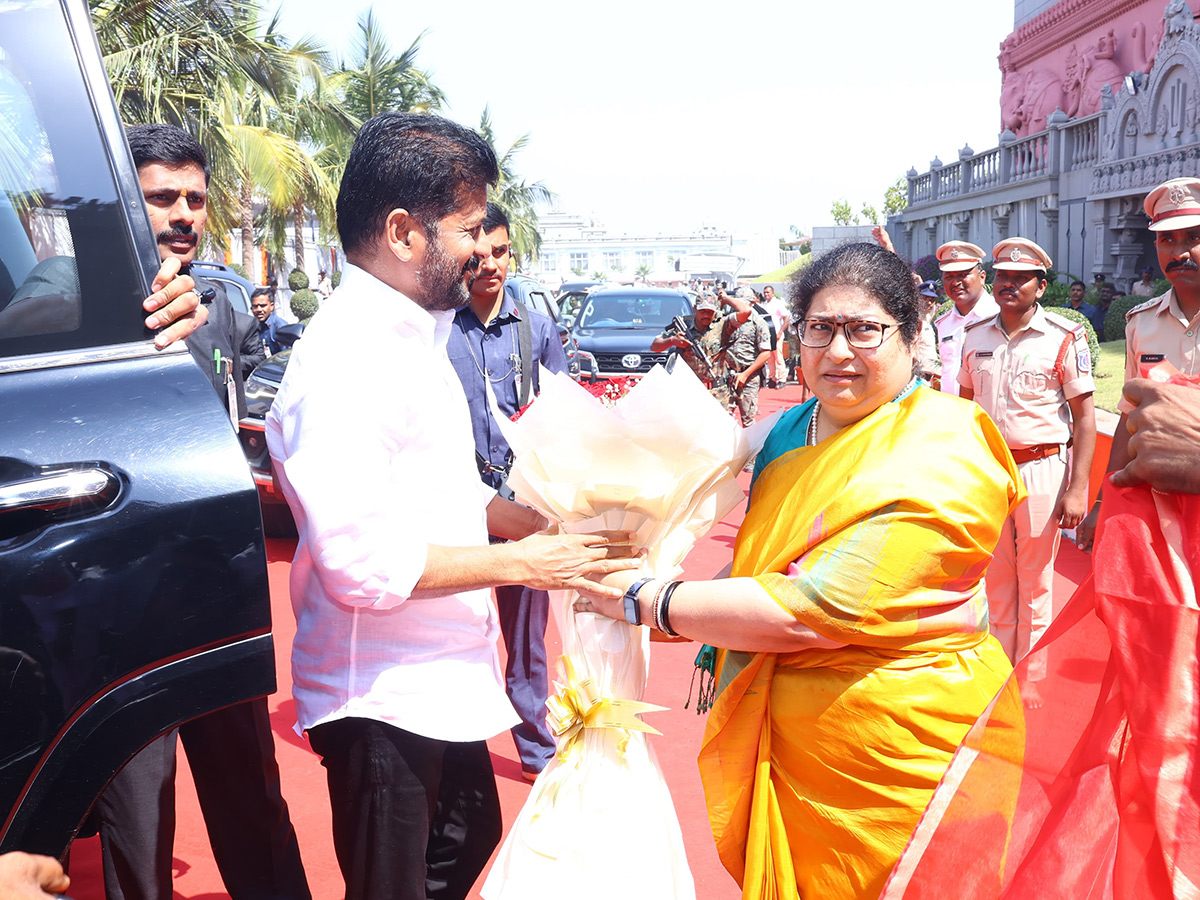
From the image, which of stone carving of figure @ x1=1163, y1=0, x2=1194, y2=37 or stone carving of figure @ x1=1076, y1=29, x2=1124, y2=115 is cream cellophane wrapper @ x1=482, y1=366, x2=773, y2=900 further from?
stone carving of figure @ x1=1076, y1=29, x2=1124, y2=115

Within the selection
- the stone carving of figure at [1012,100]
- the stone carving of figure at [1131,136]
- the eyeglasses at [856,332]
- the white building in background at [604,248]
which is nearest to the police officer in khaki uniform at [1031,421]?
the eyeglasses at [856,332]

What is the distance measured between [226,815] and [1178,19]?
17979 millimetres

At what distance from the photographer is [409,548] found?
173 centimetres

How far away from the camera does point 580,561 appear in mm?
1929

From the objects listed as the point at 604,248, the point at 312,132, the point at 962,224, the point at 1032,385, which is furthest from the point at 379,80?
the point at 604,248

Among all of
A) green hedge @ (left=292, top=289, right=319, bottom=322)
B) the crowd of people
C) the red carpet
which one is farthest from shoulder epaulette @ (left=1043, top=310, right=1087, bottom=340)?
green hedge @ (left=292, top=289, right=319, bottom=322)

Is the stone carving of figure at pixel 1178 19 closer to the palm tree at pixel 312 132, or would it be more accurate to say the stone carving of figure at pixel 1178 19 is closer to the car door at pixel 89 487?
the palm tree at pixel 312 132

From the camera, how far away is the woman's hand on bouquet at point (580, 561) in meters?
1.88

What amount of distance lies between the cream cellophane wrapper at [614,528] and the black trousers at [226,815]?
2.10 ft

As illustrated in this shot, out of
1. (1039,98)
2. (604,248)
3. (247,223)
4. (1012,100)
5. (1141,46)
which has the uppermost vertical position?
(1141,46)

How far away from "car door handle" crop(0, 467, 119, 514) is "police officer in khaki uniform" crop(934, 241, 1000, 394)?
5.18 m

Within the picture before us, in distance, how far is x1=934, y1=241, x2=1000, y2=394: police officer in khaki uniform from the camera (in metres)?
5.88

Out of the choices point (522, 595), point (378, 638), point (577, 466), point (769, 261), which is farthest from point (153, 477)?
point (769, 261)

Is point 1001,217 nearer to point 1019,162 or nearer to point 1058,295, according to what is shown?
point 1019,162
